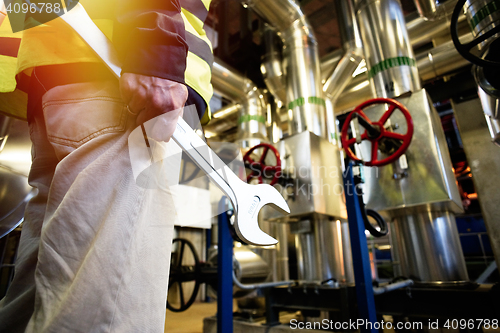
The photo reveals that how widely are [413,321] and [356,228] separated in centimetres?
65

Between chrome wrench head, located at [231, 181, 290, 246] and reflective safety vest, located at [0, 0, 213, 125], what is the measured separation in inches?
9.1

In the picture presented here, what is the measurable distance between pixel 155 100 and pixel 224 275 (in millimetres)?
780

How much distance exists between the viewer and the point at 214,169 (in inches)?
22.3

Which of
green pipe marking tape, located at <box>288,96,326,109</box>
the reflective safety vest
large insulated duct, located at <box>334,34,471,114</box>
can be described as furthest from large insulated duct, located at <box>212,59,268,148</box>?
the reflective safety vest

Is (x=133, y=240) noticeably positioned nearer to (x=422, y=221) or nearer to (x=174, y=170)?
(x=174, y=170)

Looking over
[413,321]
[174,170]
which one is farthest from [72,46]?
[413,321]

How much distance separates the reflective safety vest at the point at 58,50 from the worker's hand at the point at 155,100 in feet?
0.34

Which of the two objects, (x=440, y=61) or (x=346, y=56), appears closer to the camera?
(x=440, y=61)

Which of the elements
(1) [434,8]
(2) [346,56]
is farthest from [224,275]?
(1) [434,8]

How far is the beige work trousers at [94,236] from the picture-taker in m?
0.39

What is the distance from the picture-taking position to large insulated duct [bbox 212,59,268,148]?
247 centimetres

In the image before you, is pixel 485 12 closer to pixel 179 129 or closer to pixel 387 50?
pixel 387 50

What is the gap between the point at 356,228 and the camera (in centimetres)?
109

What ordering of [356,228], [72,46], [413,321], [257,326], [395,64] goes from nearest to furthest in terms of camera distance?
[72,46]
[356,228]
[413,321]
[257,326]
[395,64]
